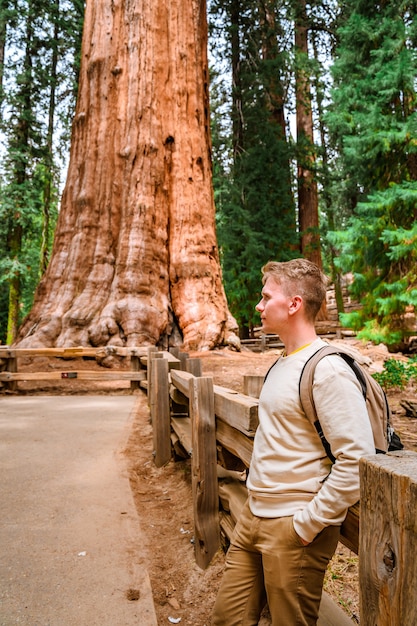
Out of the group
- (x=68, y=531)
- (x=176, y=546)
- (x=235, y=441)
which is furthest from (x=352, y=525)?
(x=68, y=531)

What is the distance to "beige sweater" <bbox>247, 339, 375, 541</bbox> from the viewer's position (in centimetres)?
150

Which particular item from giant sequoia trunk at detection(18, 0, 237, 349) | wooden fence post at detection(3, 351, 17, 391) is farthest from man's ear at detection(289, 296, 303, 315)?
giant sequoia trunk at detection(18, 0, 237, 349)

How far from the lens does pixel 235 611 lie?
186 cm

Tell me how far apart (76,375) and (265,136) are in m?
14.7

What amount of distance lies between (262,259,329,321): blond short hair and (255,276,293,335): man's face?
0.9 inches

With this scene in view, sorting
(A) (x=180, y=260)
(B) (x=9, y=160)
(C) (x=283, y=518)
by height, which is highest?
(B) (x=9, y=160)

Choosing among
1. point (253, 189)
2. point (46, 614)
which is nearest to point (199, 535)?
point (46, 614)

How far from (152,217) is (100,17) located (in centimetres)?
606

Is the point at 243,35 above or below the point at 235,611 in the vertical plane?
above

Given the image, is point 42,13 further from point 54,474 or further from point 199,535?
point 199,535

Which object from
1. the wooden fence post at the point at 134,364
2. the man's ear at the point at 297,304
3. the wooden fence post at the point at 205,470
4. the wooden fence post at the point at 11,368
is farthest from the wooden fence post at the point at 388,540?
the wooden fence post at the point at 11,368

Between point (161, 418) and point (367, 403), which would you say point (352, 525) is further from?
point (161, 418)

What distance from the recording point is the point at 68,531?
11.0 feet

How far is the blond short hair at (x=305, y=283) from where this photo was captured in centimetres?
187
